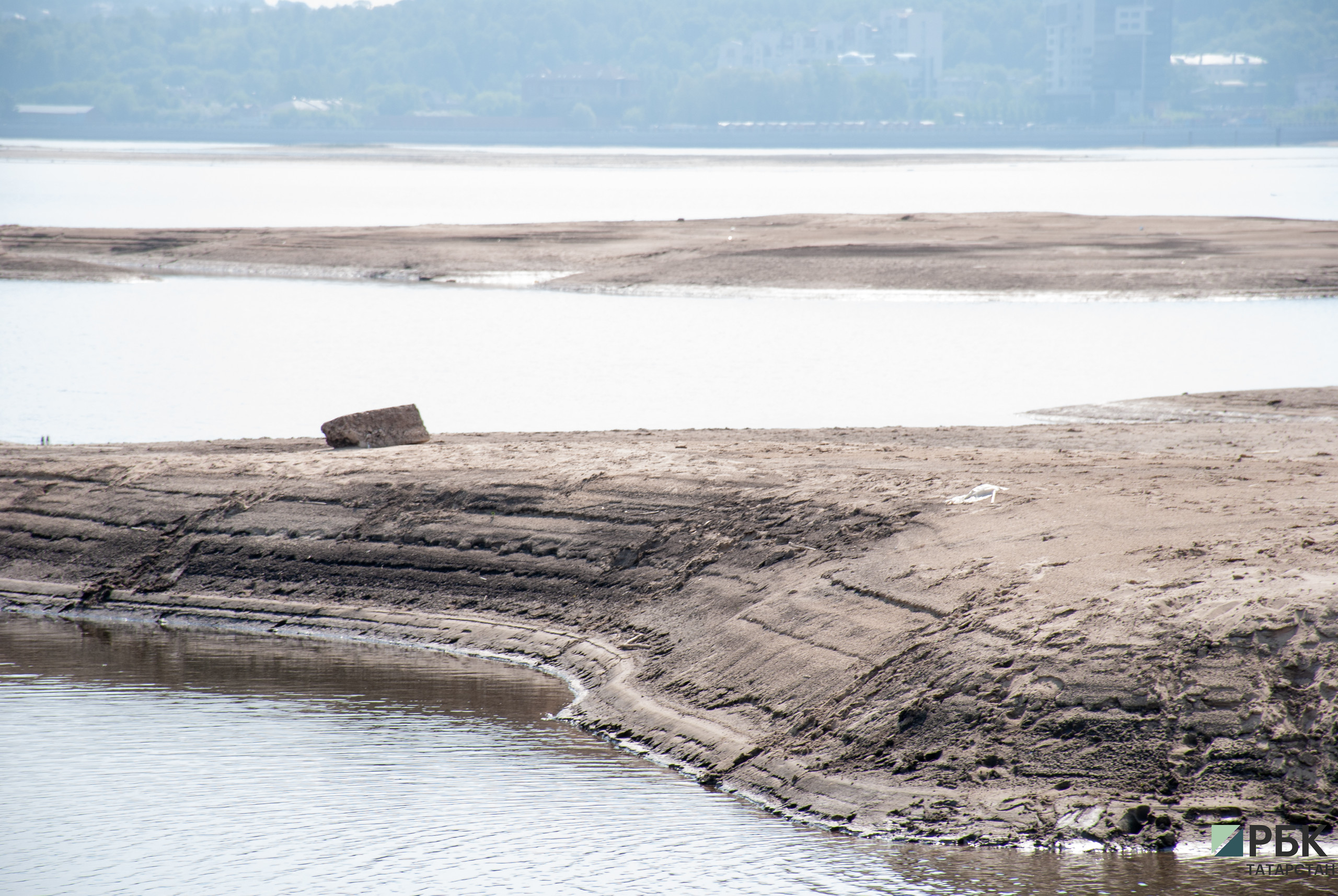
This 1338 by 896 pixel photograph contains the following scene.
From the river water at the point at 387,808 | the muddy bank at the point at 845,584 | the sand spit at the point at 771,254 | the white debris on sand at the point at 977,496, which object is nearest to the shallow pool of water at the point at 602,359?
the sand spit at the point at 771,254

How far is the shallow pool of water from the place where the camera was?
79.4 feet

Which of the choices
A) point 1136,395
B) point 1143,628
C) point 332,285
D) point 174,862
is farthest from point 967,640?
point 332,285

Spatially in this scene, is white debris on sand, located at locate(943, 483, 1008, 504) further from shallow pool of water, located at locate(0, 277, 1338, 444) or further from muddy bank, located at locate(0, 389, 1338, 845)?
shallow pool of water, located at locate(0, 277, 1338, 444)

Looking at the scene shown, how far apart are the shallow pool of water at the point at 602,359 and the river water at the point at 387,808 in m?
9.02

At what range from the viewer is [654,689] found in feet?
40.3

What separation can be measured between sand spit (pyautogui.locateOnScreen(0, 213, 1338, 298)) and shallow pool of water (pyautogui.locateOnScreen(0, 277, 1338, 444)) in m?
1.95

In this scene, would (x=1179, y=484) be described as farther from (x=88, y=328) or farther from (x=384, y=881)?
(x=88, y=328)

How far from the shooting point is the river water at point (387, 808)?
8.89m

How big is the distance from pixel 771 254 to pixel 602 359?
1894cm

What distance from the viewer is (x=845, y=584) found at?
12.3 metres

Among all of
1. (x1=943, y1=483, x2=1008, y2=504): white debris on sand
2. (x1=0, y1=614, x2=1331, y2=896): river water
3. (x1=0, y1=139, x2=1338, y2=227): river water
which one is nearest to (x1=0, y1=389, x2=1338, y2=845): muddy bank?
(x1=943, y1=483, x2=1008, y2=504): white debris on sand

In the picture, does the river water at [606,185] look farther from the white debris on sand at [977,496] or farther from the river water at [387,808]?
the white debris on sand at [977,496]

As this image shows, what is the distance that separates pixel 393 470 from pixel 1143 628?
30.4 ft

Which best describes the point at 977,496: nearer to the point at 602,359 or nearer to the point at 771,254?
the point at 602,359
